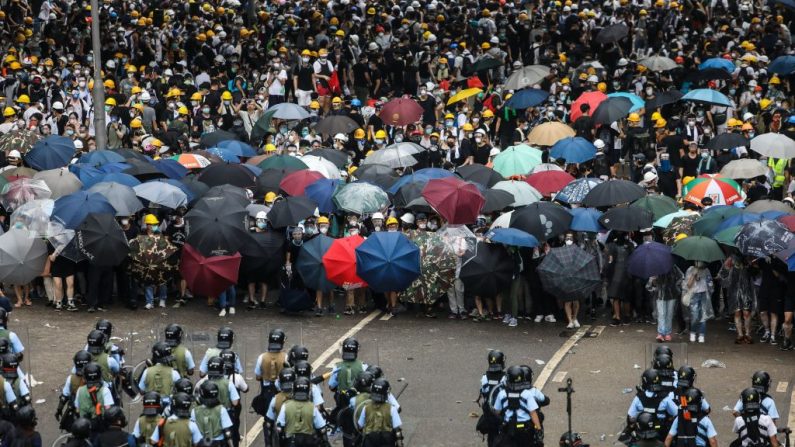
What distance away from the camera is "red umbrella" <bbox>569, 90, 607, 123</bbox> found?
30.4m

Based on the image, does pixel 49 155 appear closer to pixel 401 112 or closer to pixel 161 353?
pixel 401 112

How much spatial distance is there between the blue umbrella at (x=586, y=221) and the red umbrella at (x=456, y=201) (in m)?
1.45

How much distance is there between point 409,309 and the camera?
25328 millimetres

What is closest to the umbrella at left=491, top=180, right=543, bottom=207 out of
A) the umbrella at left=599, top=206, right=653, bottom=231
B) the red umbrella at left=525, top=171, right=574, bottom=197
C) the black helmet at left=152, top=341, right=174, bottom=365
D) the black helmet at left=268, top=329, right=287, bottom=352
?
the red umbrella at left=525, top=171, right=574, bottom=197

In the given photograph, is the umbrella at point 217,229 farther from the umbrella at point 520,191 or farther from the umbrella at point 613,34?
the umbrella at point 613,34

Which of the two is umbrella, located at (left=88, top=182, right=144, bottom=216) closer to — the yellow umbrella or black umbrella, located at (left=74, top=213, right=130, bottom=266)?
black umbrella, located at (left=74, top=213, right=130, bottom=266)

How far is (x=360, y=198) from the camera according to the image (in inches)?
995

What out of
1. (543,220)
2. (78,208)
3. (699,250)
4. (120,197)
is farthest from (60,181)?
(699,250)

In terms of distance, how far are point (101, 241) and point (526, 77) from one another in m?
10.5

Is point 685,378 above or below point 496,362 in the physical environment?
below

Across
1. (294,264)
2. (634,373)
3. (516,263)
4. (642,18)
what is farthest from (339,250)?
(642,18)

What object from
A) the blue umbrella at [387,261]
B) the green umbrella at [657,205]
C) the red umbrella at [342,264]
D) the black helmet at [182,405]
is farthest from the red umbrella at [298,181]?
the black helmet at [182,405]

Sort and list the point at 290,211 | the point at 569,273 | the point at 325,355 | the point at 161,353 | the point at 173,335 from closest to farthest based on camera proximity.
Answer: the point at 161,353 → the point at 173,335 → the point at 325,355 → the point at 569,273 → the point at 290,211

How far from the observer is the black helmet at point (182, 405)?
17.4 m
